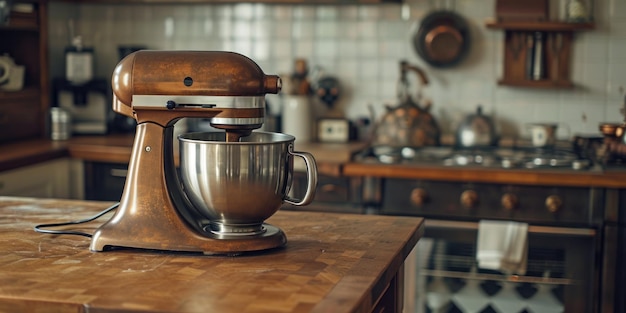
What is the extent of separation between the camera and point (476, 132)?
160 inches

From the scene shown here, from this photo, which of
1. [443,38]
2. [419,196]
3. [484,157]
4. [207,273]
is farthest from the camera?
[443,38]

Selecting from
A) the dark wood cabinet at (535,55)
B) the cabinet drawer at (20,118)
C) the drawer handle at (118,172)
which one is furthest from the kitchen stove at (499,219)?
the cabinet drawer at (20,118)

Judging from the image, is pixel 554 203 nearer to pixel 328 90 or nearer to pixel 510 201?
pixel 510 201

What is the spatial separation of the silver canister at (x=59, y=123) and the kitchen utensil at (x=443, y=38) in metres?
1.72

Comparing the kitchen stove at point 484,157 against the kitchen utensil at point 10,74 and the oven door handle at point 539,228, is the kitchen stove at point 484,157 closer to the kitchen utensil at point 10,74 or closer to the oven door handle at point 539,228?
the oven door handle at point 539,228

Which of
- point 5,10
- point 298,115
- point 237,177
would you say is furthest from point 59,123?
point 237,177

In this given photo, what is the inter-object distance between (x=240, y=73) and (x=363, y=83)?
2574 mm

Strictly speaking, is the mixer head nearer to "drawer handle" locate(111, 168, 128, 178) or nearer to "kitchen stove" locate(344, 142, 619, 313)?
"kitchen stove" locate(344, 142, 619, 313)

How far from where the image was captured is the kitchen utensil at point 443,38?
13.7 ft

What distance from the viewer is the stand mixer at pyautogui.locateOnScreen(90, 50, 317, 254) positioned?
6.01 feet

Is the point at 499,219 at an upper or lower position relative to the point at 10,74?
lower

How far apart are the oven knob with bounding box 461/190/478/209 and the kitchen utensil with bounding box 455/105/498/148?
57cm

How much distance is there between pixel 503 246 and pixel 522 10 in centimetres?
120

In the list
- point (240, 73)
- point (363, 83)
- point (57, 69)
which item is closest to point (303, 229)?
point (240, 73)
